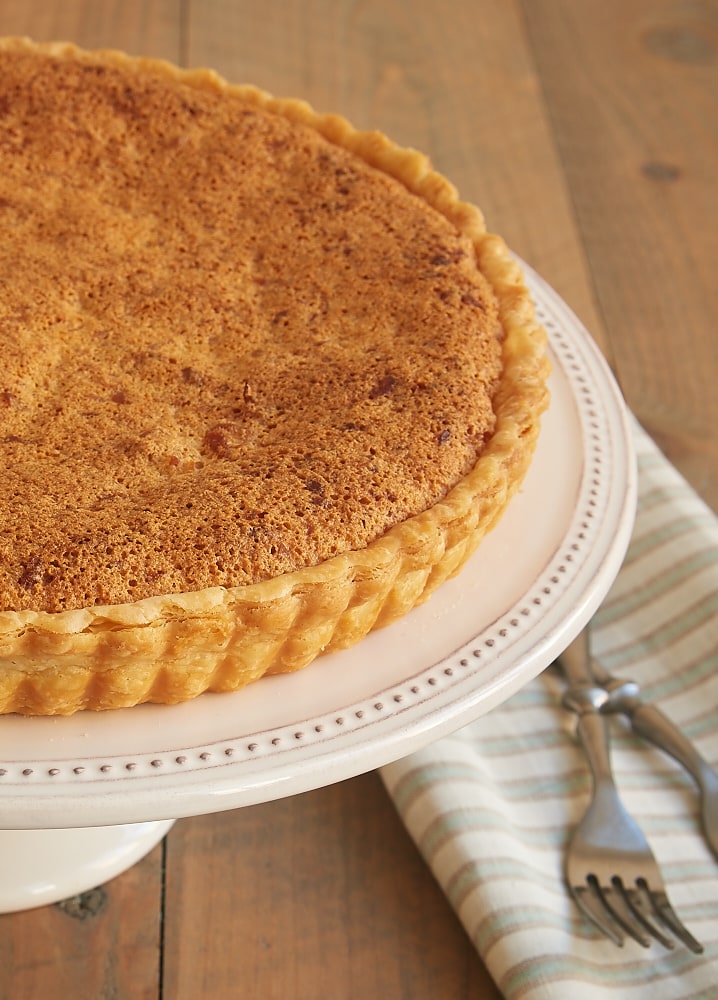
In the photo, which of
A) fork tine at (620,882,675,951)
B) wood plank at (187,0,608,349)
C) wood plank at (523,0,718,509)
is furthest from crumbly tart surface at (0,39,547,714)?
wood plank at (187,0,608,349)

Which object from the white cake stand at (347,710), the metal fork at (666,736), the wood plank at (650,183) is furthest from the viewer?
the wood plank at (650,183)

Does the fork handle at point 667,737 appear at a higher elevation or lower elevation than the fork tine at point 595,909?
higher

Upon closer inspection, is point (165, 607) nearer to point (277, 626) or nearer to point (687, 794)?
point (277, 626)

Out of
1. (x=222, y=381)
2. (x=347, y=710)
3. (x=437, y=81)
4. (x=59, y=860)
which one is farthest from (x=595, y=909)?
(x=437, y=81)

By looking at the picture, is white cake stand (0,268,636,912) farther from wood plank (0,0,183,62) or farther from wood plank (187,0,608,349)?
wood plank (0,0,183,62)

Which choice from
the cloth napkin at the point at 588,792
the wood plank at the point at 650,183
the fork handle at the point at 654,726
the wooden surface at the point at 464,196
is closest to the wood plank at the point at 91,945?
the wooden surface at the point at 464,196

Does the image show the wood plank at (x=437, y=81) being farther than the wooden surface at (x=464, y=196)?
Yes

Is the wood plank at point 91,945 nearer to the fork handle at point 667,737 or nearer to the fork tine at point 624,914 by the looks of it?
the fork tine at point 624,914
